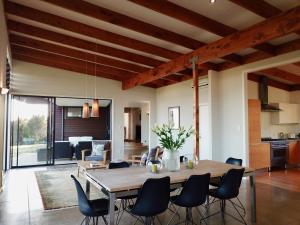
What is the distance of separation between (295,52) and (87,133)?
9208 mm

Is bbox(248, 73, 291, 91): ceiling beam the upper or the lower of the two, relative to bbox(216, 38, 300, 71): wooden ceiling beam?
lower

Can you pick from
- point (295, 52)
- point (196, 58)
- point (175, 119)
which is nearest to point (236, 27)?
point (196, 58)

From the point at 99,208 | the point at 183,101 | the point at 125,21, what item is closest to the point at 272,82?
the point at 183,101

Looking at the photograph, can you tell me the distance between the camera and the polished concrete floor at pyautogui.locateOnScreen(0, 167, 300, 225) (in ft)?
11.1

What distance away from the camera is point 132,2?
3822mm

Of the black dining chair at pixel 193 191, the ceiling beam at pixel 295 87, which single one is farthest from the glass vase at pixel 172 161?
the ceiling beam at pixel 295 87

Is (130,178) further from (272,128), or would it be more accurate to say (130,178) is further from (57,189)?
(272,128)

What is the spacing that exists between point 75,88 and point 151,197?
→ 6589 mm

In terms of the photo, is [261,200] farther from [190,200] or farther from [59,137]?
[59,137]

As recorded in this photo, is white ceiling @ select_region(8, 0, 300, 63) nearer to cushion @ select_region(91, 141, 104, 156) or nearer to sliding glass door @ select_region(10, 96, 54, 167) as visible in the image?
sliding glass door @ select_region(10, 96, 54, 167)

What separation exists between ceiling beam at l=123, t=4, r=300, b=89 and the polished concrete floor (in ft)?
8.80

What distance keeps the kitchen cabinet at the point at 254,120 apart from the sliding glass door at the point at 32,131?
246 inches

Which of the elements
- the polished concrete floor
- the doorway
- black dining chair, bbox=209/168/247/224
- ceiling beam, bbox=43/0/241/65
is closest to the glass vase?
black dining chair, bbox=209/168/247/224

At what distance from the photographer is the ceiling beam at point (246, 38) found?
11.6 ft
